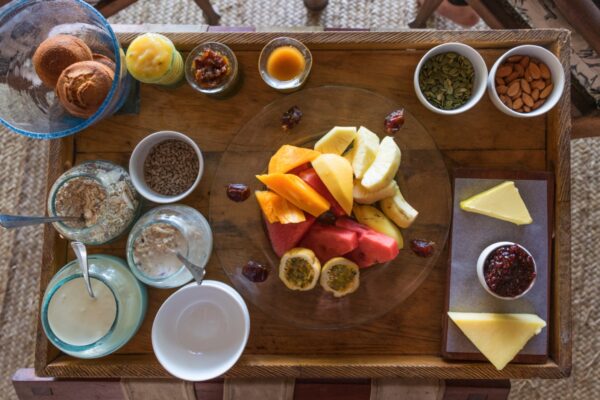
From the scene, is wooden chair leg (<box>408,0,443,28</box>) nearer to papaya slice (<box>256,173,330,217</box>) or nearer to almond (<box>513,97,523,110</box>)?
almond (<box>513,97,523,110</box>)

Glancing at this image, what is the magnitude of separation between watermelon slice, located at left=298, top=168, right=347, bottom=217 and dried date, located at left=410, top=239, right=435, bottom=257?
6.8 inches

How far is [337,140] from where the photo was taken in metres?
1.02

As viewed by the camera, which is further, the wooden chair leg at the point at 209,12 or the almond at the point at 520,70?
the wooden chair leg at the point at 209,12

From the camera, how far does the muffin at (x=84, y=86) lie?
3.18ft

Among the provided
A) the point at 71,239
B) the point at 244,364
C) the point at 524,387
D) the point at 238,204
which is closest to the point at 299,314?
the point at 244,364

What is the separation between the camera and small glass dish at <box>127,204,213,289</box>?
38.7 inches

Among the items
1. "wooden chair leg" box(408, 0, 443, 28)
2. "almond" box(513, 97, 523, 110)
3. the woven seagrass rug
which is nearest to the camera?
"almond" box(513, 97, 523, 110)

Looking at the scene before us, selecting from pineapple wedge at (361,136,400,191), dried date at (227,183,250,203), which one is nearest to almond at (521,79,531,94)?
pineapple wedge at (361,136,400,191)

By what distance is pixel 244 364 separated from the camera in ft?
3.42

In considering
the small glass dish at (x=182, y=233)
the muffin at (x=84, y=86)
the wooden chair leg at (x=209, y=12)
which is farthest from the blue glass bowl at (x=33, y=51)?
the wooden chair leg at (x=209, y=12)

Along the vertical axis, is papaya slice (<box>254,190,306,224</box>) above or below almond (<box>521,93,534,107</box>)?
below

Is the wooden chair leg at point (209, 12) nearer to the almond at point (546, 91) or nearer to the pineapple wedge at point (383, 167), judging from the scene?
the pineapple wedge at point (383, 167)

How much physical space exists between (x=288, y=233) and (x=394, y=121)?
344 mm

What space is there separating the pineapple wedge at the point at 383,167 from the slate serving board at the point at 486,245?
0.18m
